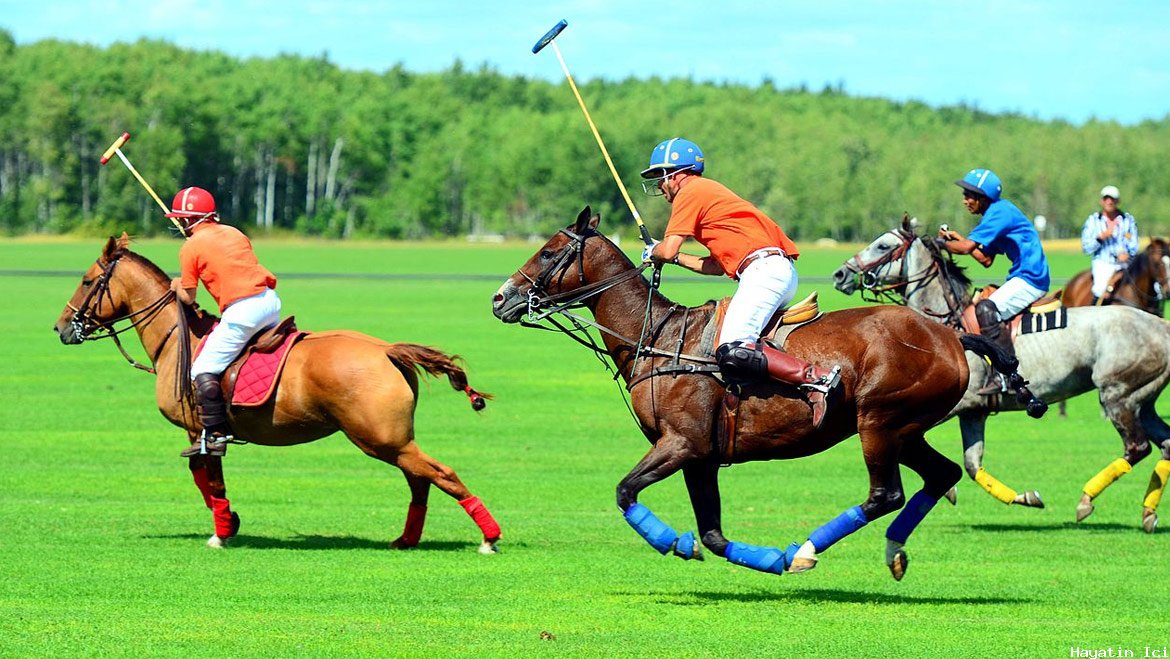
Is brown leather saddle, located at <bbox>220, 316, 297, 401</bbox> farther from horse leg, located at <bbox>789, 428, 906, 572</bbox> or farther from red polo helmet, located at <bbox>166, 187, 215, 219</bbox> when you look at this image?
horse leg, located at <bbox>789, 428, 906, 572</bbox>

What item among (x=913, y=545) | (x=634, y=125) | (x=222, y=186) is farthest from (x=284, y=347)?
(x=634, y=125)

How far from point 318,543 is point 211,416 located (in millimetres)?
1295

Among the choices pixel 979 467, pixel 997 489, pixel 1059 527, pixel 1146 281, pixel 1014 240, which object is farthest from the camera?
pixel 1146 281

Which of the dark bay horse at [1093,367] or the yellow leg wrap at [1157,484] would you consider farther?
the dark bay horse at [1093,367]

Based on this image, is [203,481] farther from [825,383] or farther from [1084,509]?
[1084,509]

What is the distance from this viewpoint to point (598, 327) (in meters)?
10.9

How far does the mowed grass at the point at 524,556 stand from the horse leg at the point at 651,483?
1.34 ft

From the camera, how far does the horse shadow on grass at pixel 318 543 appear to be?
12695 millimetres

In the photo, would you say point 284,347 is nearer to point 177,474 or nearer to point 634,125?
point 177,474

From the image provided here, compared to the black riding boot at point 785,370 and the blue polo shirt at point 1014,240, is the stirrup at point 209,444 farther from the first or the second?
the blue polo shirt at point 1014,240

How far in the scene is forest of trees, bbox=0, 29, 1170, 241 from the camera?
408ft

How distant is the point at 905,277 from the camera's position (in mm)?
15609

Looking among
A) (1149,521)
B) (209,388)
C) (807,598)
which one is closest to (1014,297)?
(1149,521)

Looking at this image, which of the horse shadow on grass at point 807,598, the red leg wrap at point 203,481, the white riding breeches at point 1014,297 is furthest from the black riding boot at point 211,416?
the white riding breeches at point 1014,297
